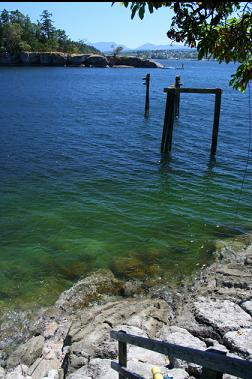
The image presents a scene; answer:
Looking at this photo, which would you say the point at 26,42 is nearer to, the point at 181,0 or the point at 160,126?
the point at 160,126

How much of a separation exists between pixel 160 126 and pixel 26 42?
119691 mm

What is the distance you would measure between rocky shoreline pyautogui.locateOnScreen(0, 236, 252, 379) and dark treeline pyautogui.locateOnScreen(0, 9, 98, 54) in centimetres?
13586

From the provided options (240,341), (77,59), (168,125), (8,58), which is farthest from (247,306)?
(77,59)

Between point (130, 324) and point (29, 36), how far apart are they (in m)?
153

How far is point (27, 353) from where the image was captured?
341 inches

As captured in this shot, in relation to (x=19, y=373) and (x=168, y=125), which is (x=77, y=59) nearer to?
(x=168, y=125)

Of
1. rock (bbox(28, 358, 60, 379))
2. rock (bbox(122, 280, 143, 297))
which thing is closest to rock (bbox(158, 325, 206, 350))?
rock (bbox(28, 358, 60, 379))

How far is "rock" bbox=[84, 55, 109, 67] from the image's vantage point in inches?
5679

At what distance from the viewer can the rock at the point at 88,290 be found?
10.5 meters

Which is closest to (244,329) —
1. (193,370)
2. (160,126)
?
(193,370)

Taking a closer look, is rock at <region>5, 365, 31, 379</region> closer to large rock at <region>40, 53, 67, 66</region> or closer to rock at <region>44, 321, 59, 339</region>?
rock at <region>44, 321, 59, 339</region>

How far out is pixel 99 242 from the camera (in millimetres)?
13859

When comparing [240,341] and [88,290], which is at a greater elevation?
[240,341]

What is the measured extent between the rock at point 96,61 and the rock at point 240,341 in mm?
144143
